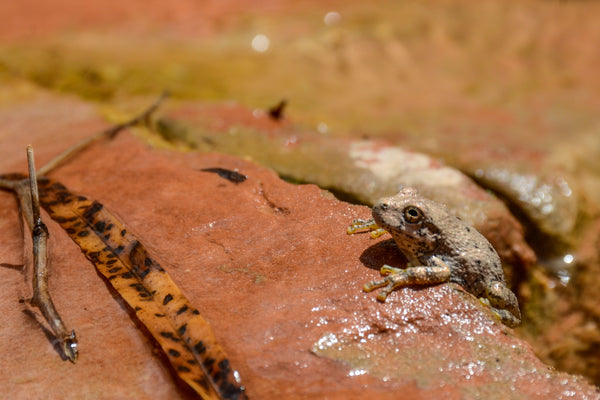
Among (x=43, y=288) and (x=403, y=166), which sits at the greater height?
(x=403, y=166)

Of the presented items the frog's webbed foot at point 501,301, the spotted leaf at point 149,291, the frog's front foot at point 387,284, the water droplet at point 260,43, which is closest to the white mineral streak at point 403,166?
the frog's webbed foot at point 501,301

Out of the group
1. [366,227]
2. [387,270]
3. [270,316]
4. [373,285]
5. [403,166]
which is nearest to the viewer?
[270,316]

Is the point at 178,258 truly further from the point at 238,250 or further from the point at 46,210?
the point at 46,210

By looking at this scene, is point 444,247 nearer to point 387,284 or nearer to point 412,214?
point 412,214

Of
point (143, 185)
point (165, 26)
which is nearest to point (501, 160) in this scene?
point (143, 185)

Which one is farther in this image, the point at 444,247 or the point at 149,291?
the point at 444,247

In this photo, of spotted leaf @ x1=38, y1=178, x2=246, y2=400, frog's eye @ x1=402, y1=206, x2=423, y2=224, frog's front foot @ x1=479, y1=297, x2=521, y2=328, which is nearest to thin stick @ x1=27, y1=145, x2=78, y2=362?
spotted leaf @ x1=38, y1=178, x2=246, y2=400

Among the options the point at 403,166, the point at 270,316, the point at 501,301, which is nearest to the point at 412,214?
the point at 501,301
